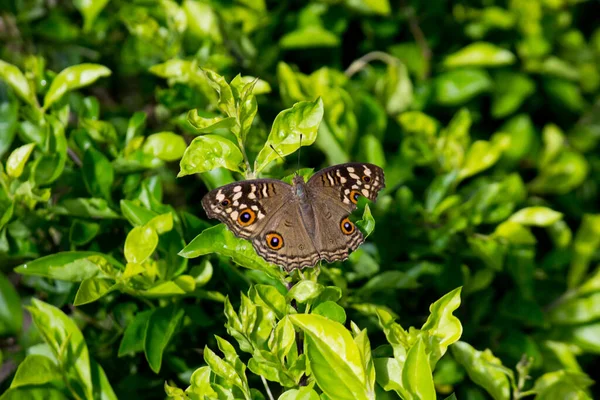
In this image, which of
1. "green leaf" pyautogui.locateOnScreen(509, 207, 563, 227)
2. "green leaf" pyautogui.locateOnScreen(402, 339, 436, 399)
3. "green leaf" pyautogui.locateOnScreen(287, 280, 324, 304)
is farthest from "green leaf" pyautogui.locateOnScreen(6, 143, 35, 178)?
"green leaf" pyautogui.locateOnScreen(509, 207, 563, 227)

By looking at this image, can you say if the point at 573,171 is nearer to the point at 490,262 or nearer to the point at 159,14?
the point at 490,262

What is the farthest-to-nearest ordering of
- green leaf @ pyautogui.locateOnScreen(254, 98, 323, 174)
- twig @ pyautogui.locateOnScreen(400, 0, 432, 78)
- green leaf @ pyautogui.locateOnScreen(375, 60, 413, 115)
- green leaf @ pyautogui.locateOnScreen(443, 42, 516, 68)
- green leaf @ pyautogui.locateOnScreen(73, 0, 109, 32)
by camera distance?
1. twig @ pyautogui.locateOnScreen(400, 0, 432, 78)
2. green leaf @ pyautogui.locateOnScreen(443, 42, 516, 68)
3. green leaf @ pyautogui.locateOnScreen(375, 60, 413, 115)
4. green leaf @ pyautogui.locateOnScreen(73, 0, 109, 32)
5. green leaf @ pyautogui.locateOnScreen(254, 98, 323, 174)

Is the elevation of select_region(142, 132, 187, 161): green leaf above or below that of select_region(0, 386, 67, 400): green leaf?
above

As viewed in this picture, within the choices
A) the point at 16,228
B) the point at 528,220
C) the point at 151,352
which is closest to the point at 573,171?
the point at 528,220

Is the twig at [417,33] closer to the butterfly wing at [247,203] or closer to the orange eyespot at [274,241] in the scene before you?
the butterfly wing at [247,203]

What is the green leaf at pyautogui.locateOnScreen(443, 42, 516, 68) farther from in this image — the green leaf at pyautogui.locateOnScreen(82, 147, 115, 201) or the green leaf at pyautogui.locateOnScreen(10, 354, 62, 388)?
the green leaf at pyautogui.locateOnScreen(10, 354, 62, 388)

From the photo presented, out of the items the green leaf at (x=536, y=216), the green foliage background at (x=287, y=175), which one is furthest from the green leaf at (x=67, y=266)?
the green leaf at (x=536, y=216)

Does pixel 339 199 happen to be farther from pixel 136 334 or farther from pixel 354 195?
pixel 136 334
